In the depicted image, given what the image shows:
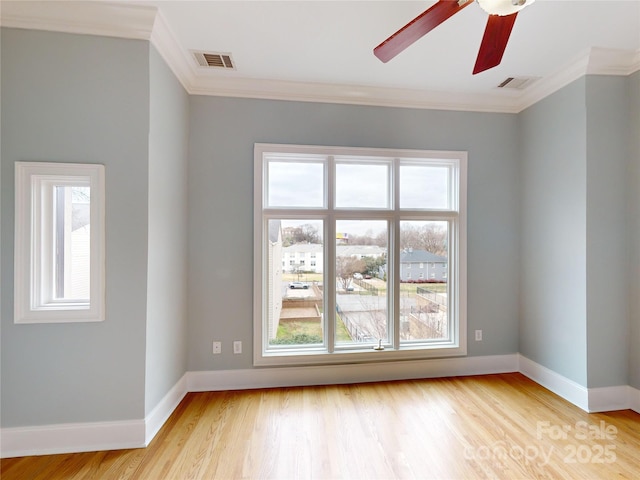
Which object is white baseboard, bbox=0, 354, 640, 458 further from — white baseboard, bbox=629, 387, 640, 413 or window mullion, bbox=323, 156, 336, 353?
window mullion, bbox=323, 156, 336, 353

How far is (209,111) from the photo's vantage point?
258cm

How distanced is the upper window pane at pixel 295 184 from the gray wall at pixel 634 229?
253cm

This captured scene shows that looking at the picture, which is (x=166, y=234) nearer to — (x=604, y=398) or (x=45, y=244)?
(x=45, y=244)

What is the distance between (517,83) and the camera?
8.64ft

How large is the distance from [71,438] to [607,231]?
4148 millimetres

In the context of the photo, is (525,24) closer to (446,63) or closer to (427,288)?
(446,63)

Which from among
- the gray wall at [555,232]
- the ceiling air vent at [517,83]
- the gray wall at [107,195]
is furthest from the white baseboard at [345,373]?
the ceiling air vent at [517,83]

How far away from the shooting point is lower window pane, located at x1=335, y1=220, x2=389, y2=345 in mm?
2828

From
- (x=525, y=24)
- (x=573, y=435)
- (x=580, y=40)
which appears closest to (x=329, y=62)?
(x=525, y=24)

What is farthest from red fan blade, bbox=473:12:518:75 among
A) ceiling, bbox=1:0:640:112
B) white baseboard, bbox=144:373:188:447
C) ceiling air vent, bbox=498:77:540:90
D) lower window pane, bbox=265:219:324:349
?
white baseboard, bbox=144:373:188:447

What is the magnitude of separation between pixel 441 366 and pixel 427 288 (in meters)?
0.77

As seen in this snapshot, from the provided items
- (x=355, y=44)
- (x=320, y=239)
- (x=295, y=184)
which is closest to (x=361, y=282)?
(x=320, y=239)

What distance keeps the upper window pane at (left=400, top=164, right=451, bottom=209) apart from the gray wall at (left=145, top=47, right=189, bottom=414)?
2074 mm

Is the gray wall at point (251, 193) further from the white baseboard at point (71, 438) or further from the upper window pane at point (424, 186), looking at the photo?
the white baseboard at point (71, 438)
